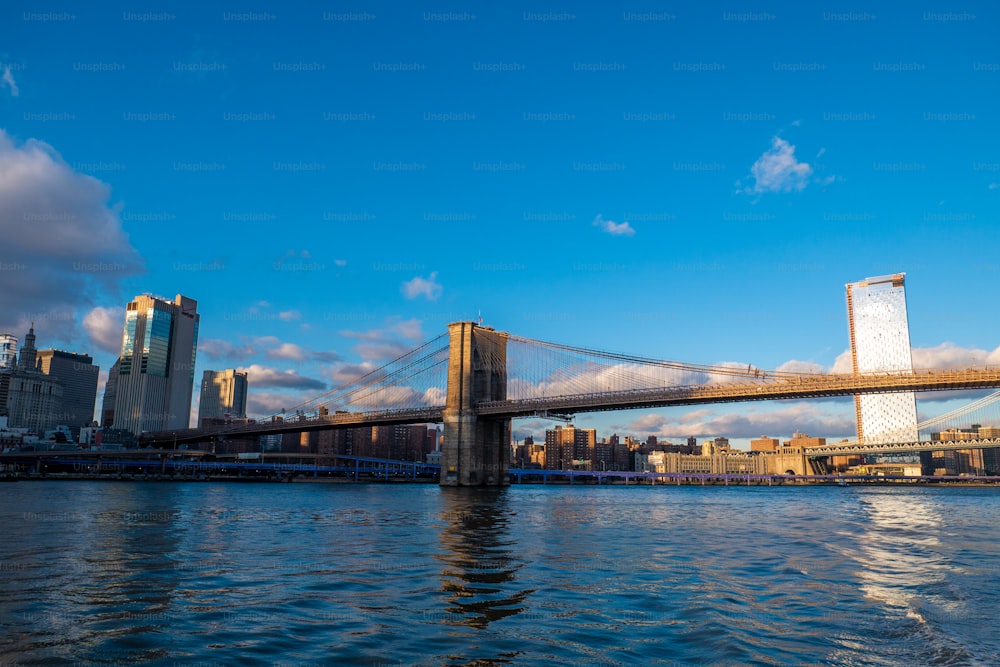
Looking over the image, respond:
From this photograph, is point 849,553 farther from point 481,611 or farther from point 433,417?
point 433,417

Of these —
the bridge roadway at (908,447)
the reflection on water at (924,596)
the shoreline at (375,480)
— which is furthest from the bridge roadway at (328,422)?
the bridge roadway at (908,447)

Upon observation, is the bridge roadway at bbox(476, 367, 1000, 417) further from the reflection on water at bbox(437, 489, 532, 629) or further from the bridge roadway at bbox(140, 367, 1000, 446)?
the reflection on water at bbox(437, 489, 532, 629)

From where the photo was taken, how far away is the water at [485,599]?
9.40 meters

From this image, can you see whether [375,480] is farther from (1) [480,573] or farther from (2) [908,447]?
(1) [480,573]

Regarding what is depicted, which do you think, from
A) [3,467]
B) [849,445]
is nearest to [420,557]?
[3,467]

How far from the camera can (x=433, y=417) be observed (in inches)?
3292

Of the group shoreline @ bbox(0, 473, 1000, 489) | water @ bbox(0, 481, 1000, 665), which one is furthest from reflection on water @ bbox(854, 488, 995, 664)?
shoreline @ bbox(0, 473, 1000, 489)

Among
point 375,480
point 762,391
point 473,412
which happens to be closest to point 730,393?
point 762,391

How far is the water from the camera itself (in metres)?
9.40

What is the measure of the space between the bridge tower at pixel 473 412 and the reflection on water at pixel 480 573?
1905 inches

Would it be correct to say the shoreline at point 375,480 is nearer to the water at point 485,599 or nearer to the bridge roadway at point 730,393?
the bridge roadway at point 730,393

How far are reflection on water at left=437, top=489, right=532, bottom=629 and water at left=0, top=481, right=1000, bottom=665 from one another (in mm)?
88

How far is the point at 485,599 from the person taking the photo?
13.0 meters

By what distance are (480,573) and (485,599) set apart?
3264mm
